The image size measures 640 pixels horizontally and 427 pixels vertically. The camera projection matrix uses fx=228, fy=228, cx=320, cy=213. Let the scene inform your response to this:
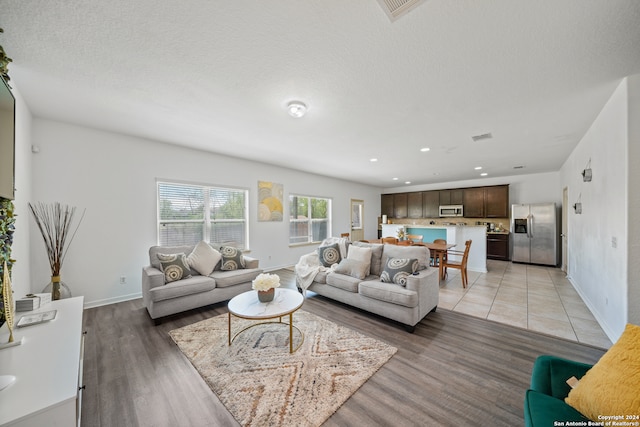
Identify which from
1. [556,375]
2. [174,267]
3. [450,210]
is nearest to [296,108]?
[174,267]

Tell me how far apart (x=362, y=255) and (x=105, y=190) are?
4.11 meters

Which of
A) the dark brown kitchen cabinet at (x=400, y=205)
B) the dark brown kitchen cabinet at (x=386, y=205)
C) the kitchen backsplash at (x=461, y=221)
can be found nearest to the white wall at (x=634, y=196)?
the kitchen backsplash at (x=461, y=221)

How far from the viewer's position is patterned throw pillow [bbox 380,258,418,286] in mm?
2945

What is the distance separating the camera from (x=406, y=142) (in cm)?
403

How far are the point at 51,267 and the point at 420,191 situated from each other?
9.80 metres

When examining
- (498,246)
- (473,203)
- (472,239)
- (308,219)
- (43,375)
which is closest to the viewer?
(43,375)

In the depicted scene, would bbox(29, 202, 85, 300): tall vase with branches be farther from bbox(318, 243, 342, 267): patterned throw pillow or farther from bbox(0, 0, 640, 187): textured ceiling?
bbox(318, 243, 342, 267): patterned throw pillow

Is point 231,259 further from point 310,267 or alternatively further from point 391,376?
point 391,376

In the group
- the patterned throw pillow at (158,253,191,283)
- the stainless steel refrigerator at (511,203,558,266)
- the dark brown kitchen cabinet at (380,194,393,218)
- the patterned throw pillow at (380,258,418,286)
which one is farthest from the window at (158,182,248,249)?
the stainless steel refrigerator at (511,203,558,266)

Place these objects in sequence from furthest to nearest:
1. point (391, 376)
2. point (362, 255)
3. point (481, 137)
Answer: point (481, 137) < point (362, 255) < point (391, 376)

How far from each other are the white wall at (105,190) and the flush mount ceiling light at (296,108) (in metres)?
2.00

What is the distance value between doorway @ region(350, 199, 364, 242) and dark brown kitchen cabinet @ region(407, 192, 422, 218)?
2.02m

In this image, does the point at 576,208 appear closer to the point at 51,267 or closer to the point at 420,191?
the point at 420,191

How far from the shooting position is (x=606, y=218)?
2.66m
